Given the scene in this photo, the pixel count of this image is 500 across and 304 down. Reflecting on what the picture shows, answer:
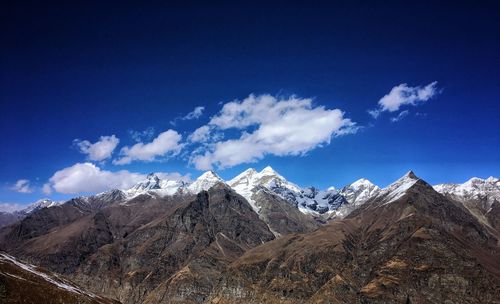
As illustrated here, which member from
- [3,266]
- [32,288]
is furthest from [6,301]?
[3,266]

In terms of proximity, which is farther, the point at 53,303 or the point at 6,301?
the point at 53,303

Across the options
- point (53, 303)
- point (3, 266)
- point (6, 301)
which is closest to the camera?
point (6, 301)

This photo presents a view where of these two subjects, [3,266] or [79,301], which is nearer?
[79,301]

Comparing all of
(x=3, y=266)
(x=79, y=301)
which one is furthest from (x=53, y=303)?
(x=3, y=266)

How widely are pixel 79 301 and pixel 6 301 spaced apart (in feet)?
86.8

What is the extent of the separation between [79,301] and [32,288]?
17.4m

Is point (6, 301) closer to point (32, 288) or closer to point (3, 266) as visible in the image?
point (32, 288)

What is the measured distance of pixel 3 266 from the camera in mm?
184125

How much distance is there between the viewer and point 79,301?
170250 millimetres

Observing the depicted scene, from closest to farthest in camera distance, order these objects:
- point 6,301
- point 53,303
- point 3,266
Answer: point 6,301 < point 53,303 < point 3,266

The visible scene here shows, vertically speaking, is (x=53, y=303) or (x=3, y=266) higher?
(x=3, y=266)

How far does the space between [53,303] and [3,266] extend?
115 feet

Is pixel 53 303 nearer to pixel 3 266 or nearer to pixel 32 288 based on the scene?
pixel 32 288

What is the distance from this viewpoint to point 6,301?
151 m
